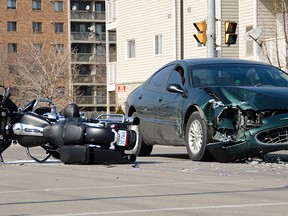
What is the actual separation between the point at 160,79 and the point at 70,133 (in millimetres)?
3139

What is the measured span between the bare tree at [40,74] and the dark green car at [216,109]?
176ft

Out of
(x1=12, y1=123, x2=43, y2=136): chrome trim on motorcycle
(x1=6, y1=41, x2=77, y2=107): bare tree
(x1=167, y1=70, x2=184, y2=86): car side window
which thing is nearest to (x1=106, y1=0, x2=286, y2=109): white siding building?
(x1=6, y1=41, x2=77, y2=107): bare tree

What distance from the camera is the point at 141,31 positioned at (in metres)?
50.8

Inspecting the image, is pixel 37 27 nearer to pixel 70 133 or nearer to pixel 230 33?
pixel 230 33

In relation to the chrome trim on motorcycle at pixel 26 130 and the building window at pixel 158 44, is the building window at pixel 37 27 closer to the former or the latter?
the building window at pixel 158 44

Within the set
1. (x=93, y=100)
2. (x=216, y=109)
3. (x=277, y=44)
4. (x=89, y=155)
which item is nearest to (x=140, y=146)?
(x=216, y=109)

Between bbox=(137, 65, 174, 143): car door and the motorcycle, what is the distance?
5.17ft

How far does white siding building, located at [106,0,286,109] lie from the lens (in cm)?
4047

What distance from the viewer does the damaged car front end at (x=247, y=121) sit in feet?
45.8

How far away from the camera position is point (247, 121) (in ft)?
46.2

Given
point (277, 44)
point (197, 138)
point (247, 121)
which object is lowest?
point (197, 138)

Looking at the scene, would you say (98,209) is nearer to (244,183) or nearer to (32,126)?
(244,183)

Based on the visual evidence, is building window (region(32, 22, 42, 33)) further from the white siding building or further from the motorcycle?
the motorcycle

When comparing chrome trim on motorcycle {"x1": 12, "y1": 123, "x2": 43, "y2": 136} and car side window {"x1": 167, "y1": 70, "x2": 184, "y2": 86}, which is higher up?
car side window {"x1": 167, "y1": 70, "x2": 184, "y2": 86}
